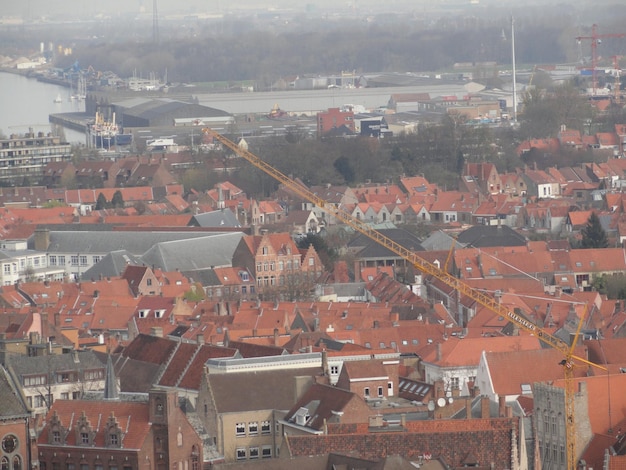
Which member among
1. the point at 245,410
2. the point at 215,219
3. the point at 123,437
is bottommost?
the point at 215,219

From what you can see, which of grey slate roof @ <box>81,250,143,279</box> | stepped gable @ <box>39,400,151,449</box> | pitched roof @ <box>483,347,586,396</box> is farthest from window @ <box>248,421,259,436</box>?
grey slate roof @ <box>81,250,143,279</box>

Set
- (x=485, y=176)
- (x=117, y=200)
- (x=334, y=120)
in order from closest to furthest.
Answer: (x=117, y=200), (x=485, y=176), (x=334, y=120)

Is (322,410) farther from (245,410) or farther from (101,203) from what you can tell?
(101,203)

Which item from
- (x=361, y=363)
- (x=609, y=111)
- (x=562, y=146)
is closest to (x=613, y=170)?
(x=562, y=146)

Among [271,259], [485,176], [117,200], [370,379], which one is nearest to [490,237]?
[271,259]

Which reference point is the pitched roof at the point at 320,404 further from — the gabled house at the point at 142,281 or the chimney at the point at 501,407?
the gabled house at the point at 142,281

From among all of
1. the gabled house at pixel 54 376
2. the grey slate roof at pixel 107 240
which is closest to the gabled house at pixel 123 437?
the gabled house at pixel 54 376

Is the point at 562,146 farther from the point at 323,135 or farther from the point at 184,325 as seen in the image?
the point at 184,325
